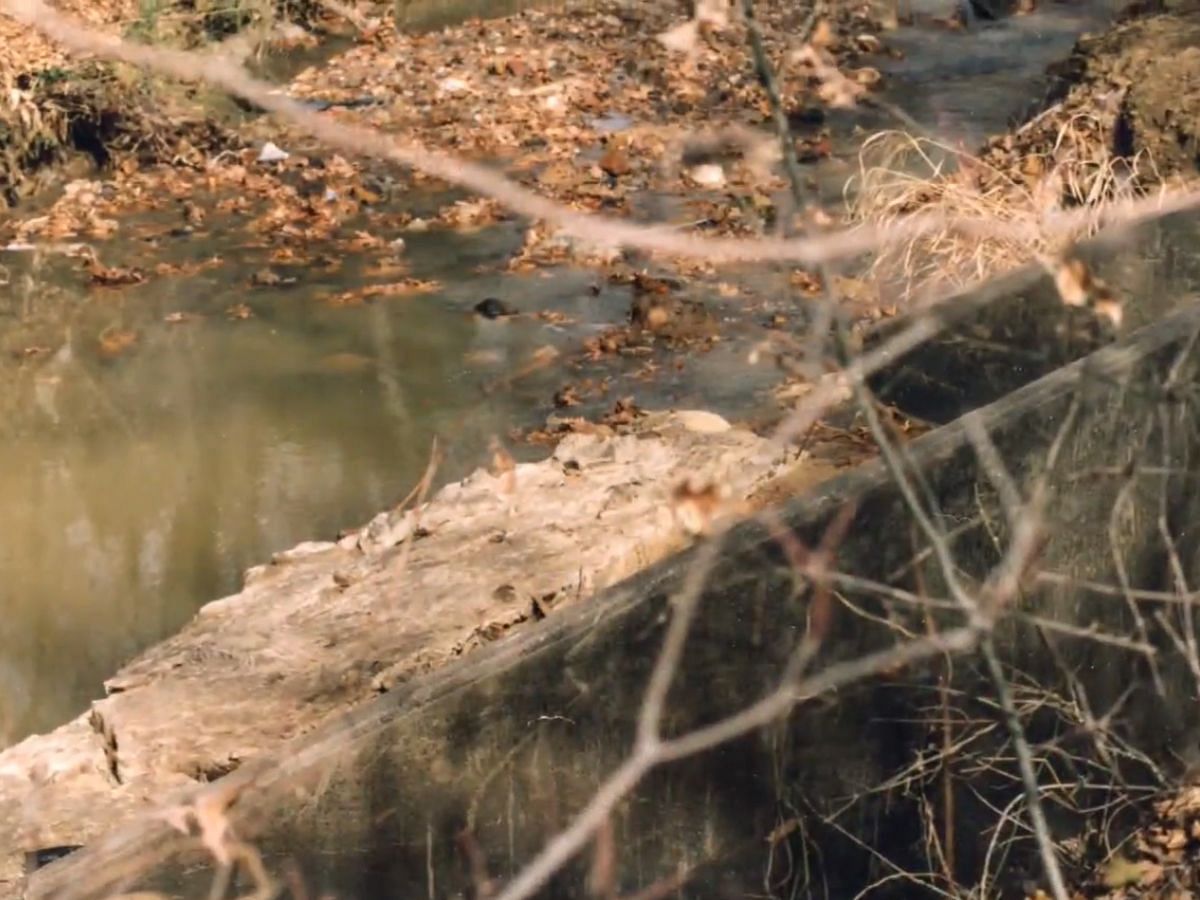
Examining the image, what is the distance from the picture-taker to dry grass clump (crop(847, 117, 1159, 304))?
16.0ft

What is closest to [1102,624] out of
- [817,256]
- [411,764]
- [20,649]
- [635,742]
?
[635,742]

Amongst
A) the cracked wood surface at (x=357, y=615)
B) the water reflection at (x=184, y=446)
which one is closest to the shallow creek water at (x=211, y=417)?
the water reflection at (x=184, y=446)

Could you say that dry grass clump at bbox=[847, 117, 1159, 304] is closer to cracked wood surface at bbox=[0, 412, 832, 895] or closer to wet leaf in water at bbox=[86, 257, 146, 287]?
cracked wood surface at bbox=[0, 412, 832, 895]

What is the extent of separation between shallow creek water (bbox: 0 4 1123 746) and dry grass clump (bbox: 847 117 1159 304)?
24.5 inches

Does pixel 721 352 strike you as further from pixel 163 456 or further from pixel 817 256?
pixel 817 256

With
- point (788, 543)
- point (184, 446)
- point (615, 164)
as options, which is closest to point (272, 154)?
point (615, 164)

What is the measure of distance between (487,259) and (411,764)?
485cm

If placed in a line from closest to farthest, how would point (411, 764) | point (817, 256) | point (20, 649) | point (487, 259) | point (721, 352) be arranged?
point (817, 256) → point (411, 764) → point (20, 649) → point (721, 352) → point (487, 259)

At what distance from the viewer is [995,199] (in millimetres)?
5105

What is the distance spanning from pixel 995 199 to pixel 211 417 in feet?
8.23

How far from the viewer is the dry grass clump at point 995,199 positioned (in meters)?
4.87

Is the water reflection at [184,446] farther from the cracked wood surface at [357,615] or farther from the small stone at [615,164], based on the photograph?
the small stone at [615,164]

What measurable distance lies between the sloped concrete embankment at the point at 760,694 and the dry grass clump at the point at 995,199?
936mm

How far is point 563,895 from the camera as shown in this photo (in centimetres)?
280
